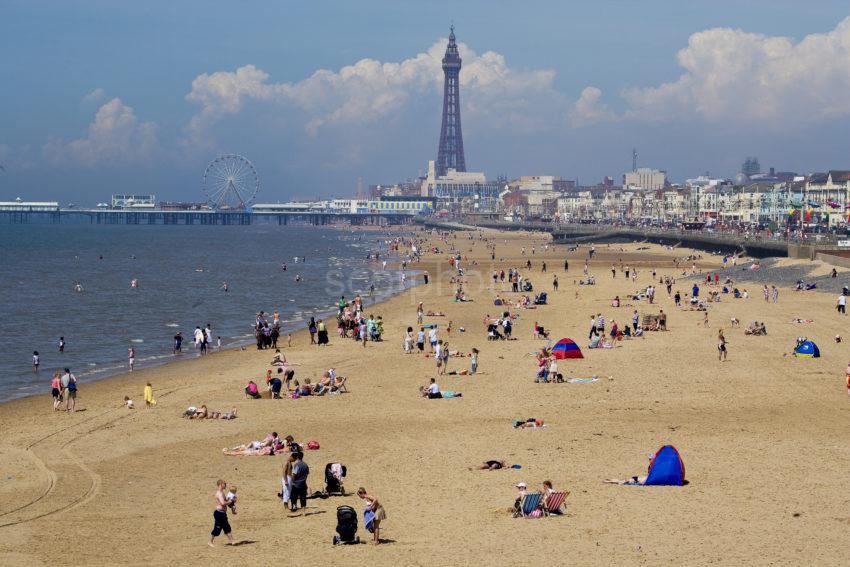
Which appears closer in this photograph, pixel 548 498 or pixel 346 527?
pixel 346 527

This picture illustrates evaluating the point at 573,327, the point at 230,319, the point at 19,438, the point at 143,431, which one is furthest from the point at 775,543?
the point at 230,319

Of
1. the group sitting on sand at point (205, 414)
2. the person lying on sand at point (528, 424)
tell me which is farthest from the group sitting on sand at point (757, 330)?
the group sitting on sand at point (205, 414)

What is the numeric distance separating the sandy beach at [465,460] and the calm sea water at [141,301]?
539cm

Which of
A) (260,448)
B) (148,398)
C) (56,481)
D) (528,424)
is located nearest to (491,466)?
(528,424)

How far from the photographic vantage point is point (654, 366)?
2625 cm

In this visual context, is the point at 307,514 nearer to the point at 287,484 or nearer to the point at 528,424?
the point at 287,484

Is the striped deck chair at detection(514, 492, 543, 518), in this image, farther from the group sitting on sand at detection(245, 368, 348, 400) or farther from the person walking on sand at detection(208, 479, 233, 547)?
the group sitting on sand at detection(245, 368, 348, 400)

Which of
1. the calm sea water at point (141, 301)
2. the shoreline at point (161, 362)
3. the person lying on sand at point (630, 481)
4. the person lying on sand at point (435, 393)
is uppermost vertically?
the person lying on sand at point (630, 481)

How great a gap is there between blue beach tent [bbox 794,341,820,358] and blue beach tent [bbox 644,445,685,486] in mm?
13102

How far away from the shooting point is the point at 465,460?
17031 mm

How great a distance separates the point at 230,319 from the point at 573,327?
15310 millimetres

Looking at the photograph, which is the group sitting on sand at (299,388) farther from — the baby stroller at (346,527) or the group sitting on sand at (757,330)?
the group sitting on sand at (757,330)

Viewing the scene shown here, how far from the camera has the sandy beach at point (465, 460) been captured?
1283 centimetres

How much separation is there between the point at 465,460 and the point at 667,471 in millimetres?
3323
